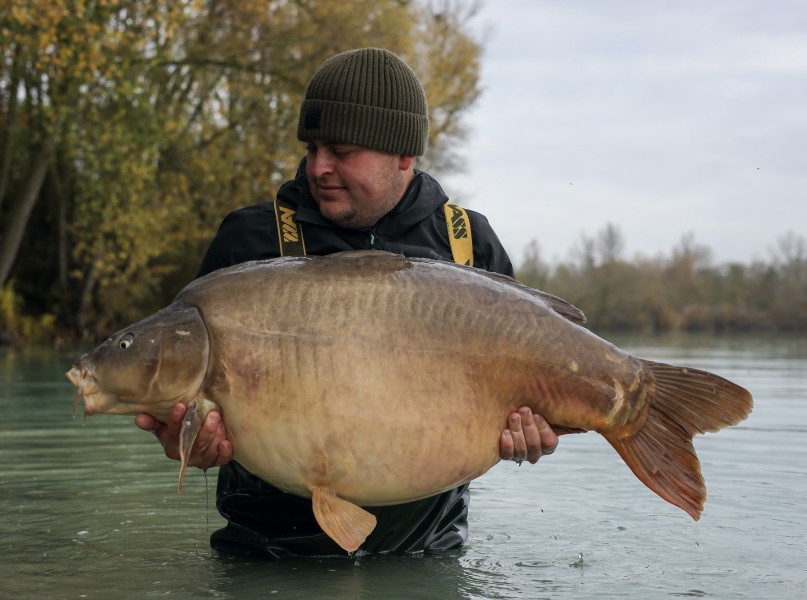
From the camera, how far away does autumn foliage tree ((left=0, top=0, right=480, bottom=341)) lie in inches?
898

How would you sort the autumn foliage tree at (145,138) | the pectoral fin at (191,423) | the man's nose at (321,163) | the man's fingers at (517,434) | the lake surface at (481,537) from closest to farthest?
1. the pectoral fin at (191,423)
2. the man's fingers at (517,434)
3. the lake surface at (481,537)
4. the man's nose at (321,163)
5. the autumn foliage tree at (145,138)

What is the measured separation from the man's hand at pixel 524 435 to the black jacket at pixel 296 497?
2.66 feet

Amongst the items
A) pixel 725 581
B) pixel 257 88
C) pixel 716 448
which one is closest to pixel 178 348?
pixel 725 581

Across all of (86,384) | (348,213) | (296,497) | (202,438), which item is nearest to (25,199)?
(348,213)

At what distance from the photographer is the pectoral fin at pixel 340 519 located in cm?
403

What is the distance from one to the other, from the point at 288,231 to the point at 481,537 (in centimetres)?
187

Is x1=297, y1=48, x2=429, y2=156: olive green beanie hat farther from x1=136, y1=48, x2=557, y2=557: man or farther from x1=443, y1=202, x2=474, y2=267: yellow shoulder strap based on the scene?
x1=443, y1=202, x2=474, y2=267: yellow shoulder strap

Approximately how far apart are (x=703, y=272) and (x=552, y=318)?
86.1m

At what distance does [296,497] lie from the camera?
187 inches

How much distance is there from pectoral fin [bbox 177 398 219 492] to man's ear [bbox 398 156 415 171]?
1474 millimetres

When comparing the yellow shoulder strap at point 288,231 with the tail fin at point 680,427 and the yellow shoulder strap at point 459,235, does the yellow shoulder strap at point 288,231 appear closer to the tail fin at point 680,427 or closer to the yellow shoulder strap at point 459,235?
the yellow shoulder strap at point 459,235

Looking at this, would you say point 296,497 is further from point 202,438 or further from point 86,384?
point 86,384

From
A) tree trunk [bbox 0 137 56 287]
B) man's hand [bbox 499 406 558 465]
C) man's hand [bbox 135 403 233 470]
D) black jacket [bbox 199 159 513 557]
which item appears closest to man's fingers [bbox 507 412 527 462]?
man's hand [bbox 499 406 558 465]

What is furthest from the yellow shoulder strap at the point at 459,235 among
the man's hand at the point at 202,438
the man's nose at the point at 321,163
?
the man's hand at the point at 202,438
